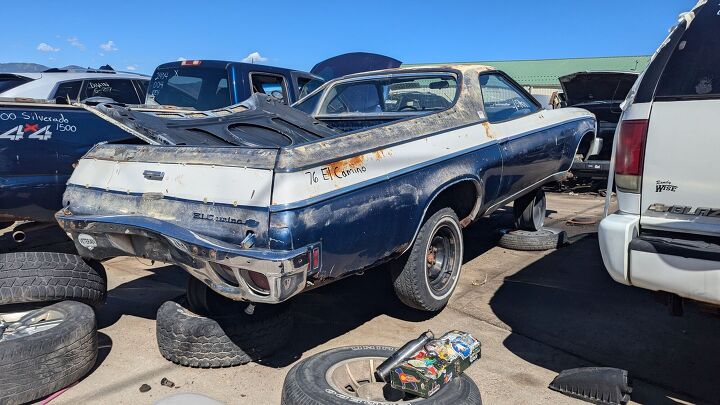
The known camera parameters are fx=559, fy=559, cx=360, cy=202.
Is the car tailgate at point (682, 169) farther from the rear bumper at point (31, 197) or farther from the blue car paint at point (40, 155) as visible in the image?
the rear bumper at point (31, 197)

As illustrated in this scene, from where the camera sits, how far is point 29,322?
11.2ft

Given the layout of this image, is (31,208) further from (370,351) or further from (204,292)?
(370,351)

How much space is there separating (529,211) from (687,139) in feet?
11.4

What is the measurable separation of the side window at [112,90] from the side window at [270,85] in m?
1.89

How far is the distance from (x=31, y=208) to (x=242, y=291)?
2.78 meters

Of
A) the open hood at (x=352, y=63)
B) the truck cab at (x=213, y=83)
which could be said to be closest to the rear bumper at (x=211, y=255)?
the truck cab at (x=213, y=83)

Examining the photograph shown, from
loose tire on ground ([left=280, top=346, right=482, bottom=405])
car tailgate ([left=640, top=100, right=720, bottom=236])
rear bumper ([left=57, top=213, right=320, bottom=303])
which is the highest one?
car tailgate ([left=640, top=100, right=720, bottom=236])

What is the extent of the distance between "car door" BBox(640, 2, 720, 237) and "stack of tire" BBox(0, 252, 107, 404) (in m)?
3.09

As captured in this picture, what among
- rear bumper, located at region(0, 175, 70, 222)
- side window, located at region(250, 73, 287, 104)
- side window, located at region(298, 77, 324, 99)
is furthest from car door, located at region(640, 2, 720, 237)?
side window, located at region(298, 77, 324, 99)

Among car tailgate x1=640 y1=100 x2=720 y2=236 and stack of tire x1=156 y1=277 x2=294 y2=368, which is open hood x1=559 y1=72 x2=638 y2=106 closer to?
car tailgate x1=640 y1=100 x2=720 y2=236

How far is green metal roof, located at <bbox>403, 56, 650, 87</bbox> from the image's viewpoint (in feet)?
103

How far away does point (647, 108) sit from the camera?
8.91 feet

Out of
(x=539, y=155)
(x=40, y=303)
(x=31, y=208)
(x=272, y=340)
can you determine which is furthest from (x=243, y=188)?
(x=539, y=155)

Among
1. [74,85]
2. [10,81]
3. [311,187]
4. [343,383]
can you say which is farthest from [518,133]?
[10,81]
